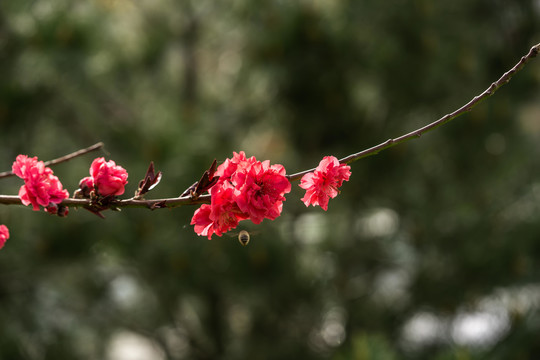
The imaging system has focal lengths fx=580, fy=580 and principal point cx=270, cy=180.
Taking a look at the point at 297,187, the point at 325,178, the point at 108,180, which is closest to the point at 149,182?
the point at 108,180

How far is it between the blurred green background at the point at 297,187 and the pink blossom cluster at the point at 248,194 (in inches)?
41.8

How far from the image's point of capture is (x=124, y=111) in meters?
2.09

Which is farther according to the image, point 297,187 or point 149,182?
point 297,187

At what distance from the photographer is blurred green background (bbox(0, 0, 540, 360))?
1.58 metres

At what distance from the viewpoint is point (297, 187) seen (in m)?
1.85

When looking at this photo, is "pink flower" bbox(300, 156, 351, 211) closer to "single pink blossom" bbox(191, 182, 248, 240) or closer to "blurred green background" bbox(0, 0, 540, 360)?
"single pink blossom" bbox(191, 182, 248, 240)

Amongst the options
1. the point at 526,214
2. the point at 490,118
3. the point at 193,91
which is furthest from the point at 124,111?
the point at 526,214

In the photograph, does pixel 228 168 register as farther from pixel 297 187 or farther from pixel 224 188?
pixel 297 187

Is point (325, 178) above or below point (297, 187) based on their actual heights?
below

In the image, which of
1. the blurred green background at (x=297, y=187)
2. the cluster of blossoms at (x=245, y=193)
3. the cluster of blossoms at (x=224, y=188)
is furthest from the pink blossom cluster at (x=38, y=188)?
the blurred green background at (x=297, y=187)

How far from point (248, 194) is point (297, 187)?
1394 mm

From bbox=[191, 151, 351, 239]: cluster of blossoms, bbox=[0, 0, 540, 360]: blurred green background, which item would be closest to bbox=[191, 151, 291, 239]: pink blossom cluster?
bbox=[191, 151, 351, 239]: cluster of blossoms

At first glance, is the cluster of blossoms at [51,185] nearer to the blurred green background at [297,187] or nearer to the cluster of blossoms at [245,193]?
the cluster of blossoms at [245,193]

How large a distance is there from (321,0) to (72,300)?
126 cm
